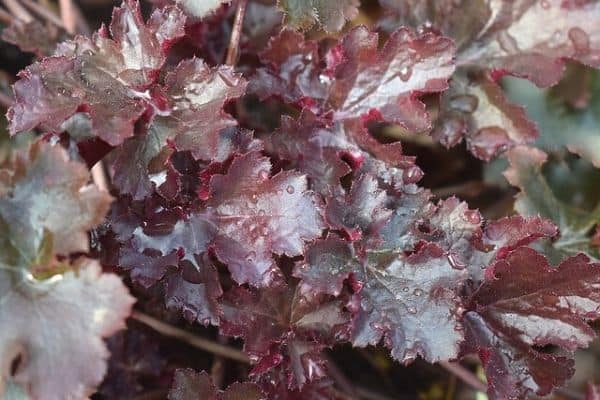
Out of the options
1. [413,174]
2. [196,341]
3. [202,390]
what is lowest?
[196,341]

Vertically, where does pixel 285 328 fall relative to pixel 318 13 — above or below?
below

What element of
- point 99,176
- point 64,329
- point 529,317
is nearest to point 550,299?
point 529,317

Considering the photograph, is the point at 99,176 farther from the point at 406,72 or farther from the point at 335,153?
the point at 406,72

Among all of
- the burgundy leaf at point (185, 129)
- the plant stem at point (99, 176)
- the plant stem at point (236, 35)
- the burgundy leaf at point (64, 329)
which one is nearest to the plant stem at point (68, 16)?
the plant stem at point (99, 176)

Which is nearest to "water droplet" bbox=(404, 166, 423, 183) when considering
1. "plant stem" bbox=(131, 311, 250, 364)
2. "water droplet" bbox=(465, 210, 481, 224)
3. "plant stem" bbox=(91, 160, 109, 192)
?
"water droplet" bbox=(465, 210, 481, 224)

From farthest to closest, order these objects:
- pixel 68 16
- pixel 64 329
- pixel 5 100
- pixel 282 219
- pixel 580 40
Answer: pixel 68 16 → pixel 5 100 → pixel 580 40 → pixel 282 219 → pixel 64 329

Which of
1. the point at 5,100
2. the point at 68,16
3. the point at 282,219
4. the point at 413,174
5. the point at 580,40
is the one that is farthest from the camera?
the point at 68,16
